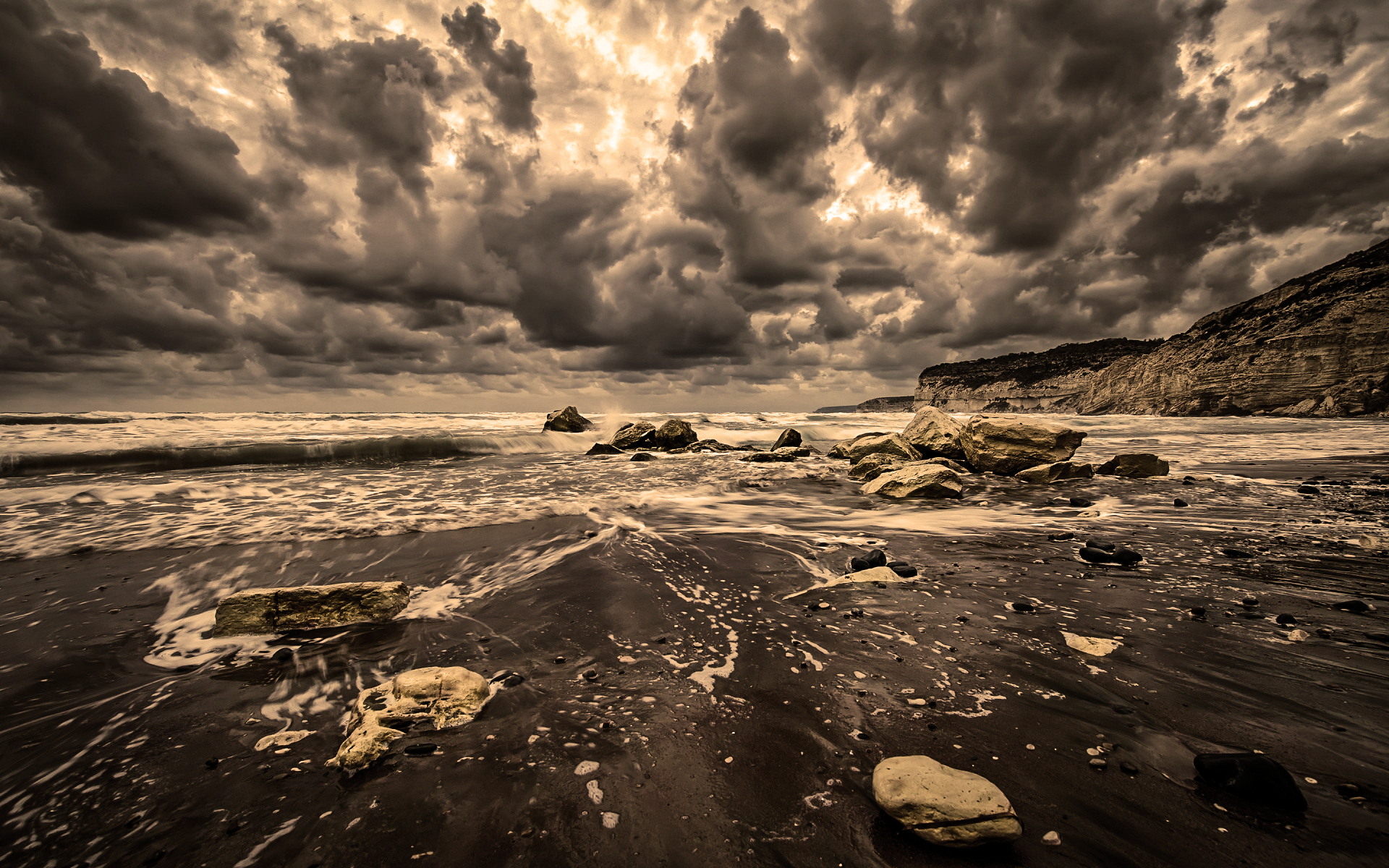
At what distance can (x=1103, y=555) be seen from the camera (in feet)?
16.4

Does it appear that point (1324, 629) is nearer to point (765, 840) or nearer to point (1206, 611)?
point (1206, 611)

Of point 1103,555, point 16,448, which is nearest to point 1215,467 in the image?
point 1103,555

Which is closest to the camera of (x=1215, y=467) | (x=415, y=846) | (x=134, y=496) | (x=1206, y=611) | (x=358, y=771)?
(x=415, y=846)

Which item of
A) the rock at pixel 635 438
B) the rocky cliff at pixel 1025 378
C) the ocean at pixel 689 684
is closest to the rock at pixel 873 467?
the ocean at pixel 689 684

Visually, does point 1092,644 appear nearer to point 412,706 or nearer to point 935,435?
point 412,706

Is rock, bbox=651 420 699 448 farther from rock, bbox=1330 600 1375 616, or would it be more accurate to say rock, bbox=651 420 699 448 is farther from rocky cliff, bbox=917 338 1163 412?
rocky cliff, bbox=917 338 1163 412

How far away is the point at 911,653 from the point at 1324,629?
3.02m

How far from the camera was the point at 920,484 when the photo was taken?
9164mm

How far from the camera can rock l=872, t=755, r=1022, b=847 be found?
1706 millimetres

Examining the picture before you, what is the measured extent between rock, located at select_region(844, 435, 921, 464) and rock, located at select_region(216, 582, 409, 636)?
11.6 metres

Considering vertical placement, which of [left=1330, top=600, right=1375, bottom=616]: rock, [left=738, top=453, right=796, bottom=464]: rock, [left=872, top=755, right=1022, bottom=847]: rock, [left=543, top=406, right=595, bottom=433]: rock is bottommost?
[left=1330, top=600, right=1375, bottom=616]: rock

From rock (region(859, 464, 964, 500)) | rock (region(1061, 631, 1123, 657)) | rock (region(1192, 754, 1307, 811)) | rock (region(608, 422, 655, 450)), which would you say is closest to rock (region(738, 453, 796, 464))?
rock (region(608, 422, 655, 450))

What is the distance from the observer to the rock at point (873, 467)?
37.1 feet

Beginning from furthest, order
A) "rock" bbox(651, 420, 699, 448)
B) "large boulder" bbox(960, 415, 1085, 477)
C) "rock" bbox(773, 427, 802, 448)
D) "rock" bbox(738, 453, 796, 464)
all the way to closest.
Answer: "rock" bbox(651, 420, 699, 448) → "rock" bbox(773, 427, 802, 448) → "rock" bbox(738, 453, 796, 464) → "large boulder" bbox(960, 415, 1085, 477)
